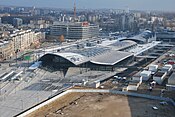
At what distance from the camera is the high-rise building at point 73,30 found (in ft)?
135

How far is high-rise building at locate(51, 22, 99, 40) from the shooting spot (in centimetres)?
4103

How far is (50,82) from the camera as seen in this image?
1761 cm

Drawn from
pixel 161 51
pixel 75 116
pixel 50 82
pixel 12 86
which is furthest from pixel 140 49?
pixel 75 116

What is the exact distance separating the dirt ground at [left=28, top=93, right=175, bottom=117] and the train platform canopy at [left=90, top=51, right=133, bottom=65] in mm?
5813

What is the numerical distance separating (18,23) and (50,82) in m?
40.2

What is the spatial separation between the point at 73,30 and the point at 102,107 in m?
28.8

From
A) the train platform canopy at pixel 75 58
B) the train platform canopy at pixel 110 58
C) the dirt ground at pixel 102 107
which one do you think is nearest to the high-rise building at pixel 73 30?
the train platform canopy at pixel 110 58

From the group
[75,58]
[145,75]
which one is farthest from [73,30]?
[145,75]

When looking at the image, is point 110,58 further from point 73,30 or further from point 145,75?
point 73,30

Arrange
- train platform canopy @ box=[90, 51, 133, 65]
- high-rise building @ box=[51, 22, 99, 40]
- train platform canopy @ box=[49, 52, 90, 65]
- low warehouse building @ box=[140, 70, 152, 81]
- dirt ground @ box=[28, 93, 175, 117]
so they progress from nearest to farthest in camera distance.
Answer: dirt ground @ box=[28, 93, 175, 117] < low warehouse building @ box=[140, 70, 152, 81] < train platform canopy @ box=[49, 52, 90, 65] < train platform canopy @ box=[90, 51, 133, 65] < high-rise building @ box=[51, 22, 99, 40]

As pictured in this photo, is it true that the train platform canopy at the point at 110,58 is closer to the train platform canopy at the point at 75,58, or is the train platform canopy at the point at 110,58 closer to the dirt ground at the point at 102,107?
the train platform canopy at the point at 75,58

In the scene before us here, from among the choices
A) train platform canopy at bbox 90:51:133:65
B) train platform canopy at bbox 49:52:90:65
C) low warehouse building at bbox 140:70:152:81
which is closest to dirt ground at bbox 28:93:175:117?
low warehouse building at bbox 140:70:152:81

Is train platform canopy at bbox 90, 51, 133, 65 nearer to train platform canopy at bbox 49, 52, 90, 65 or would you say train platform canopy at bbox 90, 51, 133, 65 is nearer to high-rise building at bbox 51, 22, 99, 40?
train platform canopy at bbox 49, 52, 90, 65

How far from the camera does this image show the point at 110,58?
22062mm
